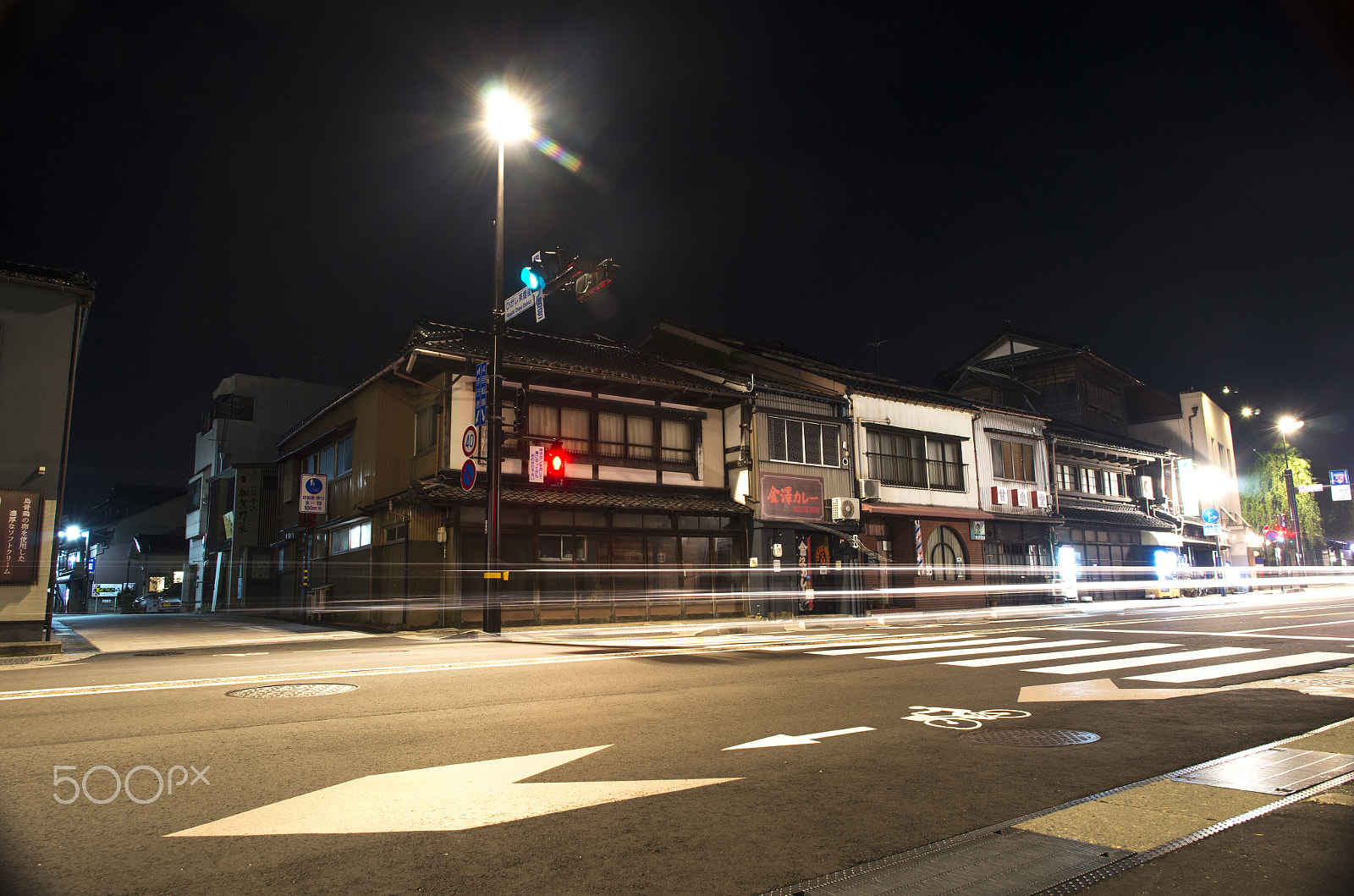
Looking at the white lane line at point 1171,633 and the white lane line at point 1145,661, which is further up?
the white lane line at point 1145,661

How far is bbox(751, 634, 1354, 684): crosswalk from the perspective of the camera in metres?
9.77

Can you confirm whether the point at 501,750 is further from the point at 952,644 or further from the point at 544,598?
the point at 544,598

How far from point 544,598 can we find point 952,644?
12.1 metres

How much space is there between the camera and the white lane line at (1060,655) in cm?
1064

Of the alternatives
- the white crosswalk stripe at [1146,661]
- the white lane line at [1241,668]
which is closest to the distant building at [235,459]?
the white crosswalk stripe at [1146,661]

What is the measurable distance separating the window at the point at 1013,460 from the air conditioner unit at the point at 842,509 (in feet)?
33.3

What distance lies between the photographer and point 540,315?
16.2 meters

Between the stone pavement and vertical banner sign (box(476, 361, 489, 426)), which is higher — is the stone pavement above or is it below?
below

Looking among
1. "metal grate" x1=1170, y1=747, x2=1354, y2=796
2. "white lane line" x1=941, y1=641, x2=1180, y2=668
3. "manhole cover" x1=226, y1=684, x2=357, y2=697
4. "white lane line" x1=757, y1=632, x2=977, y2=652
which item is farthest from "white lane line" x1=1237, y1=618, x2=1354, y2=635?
"manhole cover" x1=226, y1=684, x2=357, y2=697

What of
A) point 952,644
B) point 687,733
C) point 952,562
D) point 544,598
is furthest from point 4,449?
point 952,562

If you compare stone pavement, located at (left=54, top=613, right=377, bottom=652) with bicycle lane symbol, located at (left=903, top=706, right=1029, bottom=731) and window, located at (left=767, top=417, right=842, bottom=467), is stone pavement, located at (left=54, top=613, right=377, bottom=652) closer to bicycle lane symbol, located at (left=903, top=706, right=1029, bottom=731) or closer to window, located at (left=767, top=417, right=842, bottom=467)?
bicycle lane symbol, located at (left=903, top=706, right=1029, bottom=731)

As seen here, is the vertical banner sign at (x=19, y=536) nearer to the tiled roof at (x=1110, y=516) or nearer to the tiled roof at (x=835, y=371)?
Answer: the tiled roof at (x=835, y=371)

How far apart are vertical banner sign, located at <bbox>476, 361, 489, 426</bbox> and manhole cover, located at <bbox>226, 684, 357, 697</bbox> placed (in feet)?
33.6

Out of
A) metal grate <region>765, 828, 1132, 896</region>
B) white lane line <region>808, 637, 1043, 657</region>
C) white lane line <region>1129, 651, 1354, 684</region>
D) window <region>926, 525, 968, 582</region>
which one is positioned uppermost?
window <region>926, 525, 968, 582</region>
